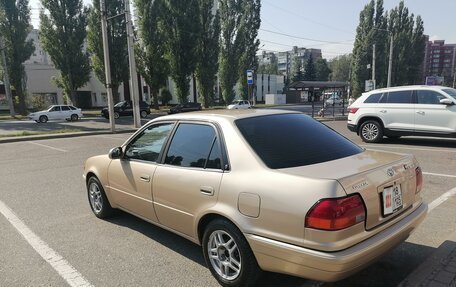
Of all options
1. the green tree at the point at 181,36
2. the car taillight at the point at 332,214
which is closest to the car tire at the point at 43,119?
the green tree at the point at 181,36

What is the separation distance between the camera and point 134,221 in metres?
5.05

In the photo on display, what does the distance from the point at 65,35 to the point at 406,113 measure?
3446 centimetres

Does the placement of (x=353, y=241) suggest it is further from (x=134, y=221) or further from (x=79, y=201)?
(x=79, y=201)

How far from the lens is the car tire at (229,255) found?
2.95 meters

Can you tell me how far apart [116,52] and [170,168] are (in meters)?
35.8

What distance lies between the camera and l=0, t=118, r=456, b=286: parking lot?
3.43 metres

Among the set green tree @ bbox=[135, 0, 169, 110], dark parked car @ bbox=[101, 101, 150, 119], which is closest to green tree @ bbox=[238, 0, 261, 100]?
green tree @ bbox=[135, 0, 169, 110]

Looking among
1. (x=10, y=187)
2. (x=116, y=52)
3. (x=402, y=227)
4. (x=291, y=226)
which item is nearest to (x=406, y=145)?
(x=402, y=227)

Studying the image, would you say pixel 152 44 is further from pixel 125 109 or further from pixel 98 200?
pixel 98 200

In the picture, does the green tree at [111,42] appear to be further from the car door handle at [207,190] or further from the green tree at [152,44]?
the car door handle at [207,190]

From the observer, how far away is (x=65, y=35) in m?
35.7

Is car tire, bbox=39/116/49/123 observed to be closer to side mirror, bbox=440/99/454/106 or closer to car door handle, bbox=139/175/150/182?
side mirror, bbox=440/99/454/106

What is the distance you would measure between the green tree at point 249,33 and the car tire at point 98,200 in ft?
141

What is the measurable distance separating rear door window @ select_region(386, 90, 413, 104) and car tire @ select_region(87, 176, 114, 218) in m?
9.51
